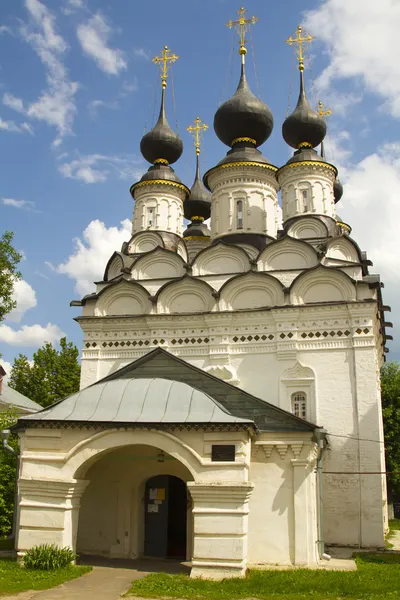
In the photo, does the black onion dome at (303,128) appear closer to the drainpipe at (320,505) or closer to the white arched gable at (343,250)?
the white arched gable at (343,250)

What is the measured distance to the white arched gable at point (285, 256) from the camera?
14109 mm

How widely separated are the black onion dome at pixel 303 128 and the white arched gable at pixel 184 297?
6109 millimetres

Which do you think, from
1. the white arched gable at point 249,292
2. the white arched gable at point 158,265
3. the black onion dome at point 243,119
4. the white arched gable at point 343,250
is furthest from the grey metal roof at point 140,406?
the black onion dome at point 243,119

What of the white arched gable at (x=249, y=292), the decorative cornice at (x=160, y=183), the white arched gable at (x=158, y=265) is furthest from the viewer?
the decorative cornice at (x=160, y=183)

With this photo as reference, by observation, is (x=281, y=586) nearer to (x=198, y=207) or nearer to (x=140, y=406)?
(x=140, y=406)

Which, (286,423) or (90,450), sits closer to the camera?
(90,450)

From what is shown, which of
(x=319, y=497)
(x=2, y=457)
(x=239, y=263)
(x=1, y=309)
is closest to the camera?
(x=319, y=497)

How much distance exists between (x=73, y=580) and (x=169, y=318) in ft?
23.3

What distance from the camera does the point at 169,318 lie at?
13703mm

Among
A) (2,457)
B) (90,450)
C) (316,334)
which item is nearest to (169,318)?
(316,334)

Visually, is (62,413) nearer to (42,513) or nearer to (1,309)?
(42,513)

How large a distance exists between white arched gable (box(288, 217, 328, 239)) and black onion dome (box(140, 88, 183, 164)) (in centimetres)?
468

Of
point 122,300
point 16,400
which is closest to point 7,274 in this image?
point 122,300

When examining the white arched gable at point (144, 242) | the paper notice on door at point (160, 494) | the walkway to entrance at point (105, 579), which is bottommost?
the walkway to entrance at point (105, 579)
